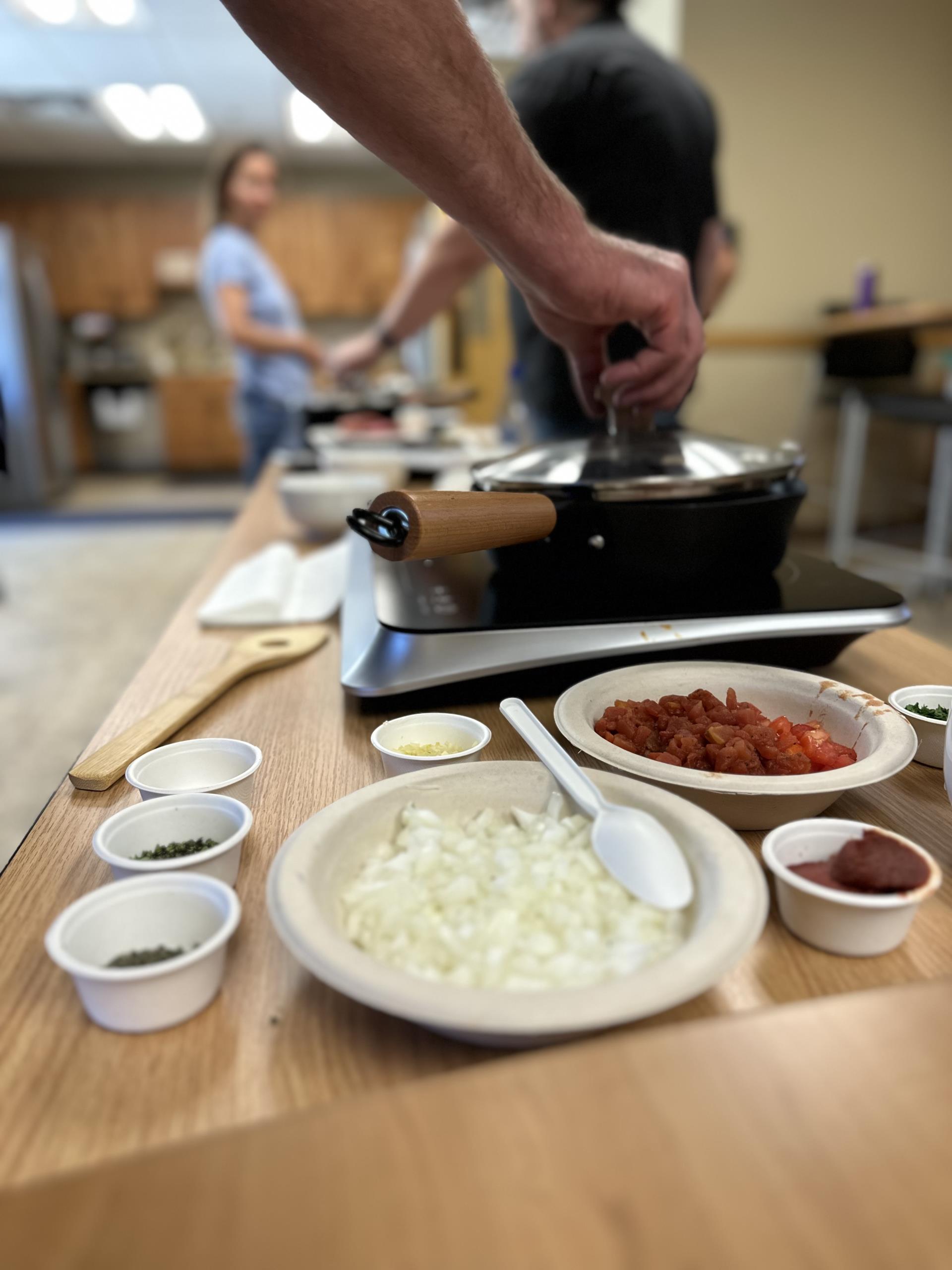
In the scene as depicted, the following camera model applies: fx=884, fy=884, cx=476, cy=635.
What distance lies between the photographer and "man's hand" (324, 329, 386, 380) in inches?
91.9

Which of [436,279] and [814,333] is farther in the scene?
[814,333]

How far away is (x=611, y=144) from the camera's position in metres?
1.54

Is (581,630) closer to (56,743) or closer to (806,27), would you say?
(56,743)

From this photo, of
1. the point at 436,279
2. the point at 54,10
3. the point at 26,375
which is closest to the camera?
the point at 436,279

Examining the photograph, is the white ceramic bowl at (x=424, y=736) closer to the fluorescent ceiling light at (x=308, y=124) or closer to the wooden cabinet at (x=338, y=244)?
the fluorescent ceiling light at (x=308, y=124)

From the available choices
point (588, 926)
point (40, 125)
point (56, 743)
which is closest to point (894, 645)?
point (588, 926)

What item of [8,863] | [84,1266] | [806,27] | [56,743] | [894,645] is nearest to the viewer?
[84,1266]

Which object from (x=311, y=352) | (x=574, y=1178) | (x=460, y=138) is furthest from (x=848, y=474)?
(x=574, y=1178)

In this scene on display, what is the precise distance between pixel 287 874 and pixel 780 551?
1.90 feet

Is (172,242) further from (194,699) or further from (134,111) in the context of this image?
(194,699)

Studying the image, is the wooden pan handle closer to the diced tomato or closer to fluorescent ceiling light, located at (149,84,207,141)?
the diced tomato

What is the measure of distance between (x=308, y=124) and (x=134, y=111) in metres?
1.16

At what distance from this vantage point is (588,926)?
17.4 inches

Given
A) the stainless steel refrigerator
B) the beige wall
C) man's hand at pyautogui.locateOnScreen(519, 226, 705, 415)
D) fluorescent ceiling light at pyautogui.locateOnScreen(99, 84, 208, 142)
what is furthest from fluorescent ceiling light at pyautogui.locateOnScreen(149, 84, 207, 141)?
man's hand at pyautogui.locateOnScreen(519, 226, 705, 415)
